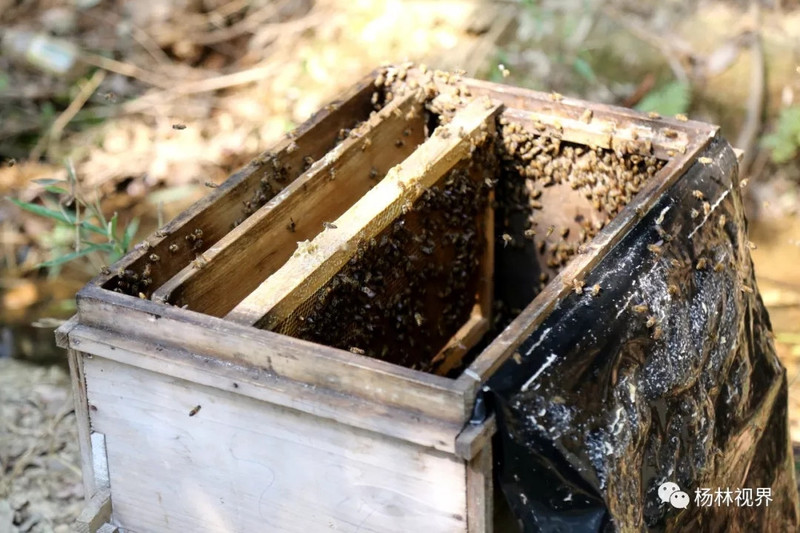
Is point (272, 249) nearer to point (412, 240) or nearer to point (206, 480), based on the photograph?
point (412, 240)

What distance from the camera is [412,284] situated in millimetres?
3822

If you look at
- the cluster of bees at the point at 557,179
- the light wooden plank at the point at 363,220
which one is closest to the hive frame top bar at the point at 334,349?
the light wooden plank at the point at 363,220

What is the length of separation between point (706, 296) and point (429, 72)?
4.88 ft

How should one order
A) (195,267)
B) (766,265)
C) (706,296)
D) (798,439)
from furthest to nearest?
1. (766,265)
2. (798,439)
3. (706,296)
4. (195,267)

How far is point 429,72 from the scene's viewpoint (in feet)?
13.5

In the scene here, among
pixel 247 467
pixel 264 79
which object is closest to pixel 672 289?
pixel 247 467

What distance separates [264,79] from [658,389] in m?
5.94

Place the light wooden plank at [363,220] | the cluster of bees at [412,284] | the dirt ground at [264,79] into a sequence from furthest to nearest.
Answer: the dirt ground at [264,79]
the cluster of bees at [412,284]
the light wooden plank at [363,220]

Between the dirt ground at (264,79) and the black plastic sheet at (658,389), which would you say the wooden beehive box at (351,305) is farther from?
the dirt ground at (264,79)

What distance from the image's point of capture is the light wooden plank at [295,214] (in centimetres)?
309

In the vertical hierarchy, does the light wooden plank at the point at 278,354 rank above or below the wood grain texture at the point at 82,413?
above

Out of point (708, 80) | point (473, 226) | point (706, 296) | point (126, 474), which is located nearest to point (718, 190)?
point (706, 296)

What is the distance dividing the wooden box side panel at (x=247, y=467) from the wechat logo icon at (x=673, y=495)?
72 cm

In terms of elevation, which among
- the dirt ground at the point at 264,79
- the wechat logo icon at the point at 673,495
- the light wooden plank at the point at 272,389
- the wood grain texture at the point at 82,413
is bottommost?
the dirt ground at the point at 264,79
